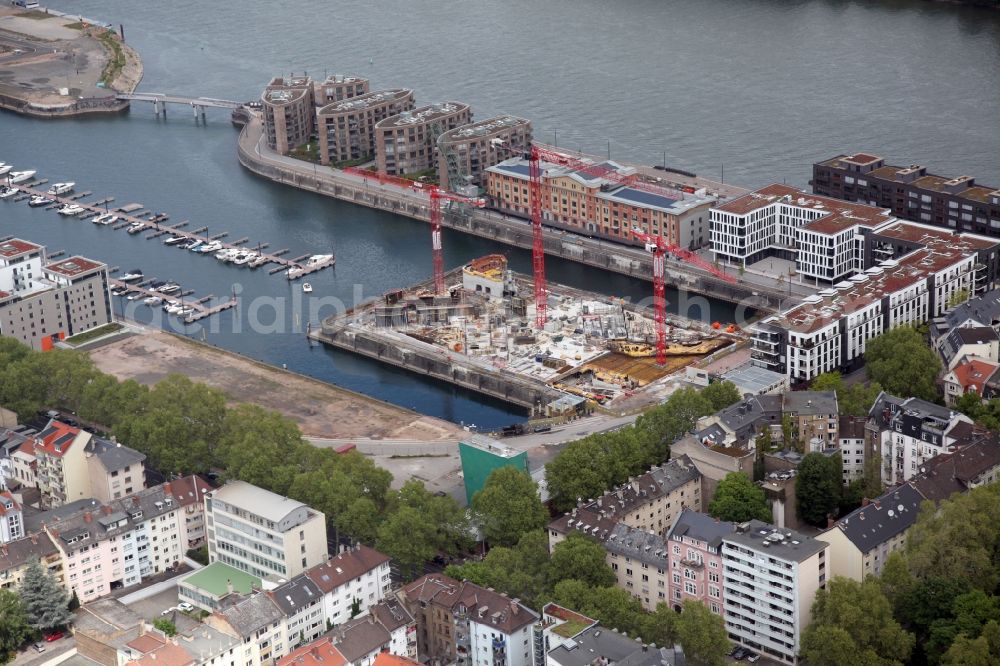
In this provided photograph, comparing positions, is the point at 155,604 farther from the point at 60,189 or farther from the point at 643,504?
the point at 60,189

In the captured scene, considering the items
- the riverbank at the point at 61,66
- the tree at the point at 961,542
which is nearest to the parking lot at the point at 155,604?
the tree at the point at 961,542

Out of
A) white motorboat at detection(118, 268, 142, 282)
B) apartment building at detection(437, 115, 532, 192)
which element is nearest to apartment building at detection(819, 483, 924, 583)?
white motorboat at detection(118, 268, 142, 282)

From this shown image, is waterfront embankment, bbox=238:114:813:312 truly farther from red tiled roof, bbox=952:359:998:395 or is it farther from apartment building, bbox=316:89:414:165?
red tiled roof, bbox=952:359:998:395

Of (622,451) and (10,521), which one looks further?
(622,451)

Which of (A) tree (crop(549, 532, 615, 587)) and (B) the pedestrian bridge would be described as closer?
(A) tree (crop(549, 532, 615, 587))

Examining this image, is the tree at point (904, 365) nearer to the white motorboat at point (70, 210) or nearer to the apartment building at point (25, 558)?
the apartment building at point (25, 558)

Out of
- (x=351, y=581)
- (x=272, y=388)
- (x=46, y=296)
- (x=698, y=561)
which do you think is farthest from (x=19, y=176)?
(x=698, y=561)
